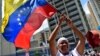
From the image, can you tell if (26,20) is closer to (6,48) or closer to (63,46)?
(63,46)

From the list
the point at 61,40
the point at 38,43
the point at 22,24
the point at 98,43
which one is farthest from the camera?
the point at 38,43

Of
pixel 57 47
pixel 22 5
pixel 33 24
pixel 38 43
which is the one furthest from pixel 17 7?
pixel 38 43

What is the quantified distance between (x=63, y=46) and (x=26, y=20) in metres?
1.47

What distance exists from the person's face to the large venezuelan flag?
1.02 meters

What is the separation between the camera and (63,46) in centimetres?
289

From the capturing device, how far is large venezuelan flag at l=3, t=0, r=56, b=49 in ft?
13.1

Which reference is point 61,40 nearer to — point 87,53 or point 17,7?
point 87,53

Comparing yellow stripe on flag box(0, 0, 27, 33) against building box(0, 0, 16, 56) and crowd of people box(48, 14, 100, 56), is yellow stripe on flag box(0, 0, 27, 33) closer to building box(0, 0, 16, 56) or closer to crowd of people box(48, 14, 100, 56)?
crowd of people box(48, 14, 100, 56)

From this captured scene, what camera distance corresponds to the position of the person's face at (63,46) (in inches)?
113

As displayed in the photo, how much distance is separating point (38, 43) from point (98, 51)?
49.0 meters

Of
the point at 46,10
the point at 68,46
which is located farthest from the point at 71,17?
→ the point at 68,46

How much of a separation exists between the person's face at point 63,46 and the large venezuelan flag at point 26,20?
102 cm

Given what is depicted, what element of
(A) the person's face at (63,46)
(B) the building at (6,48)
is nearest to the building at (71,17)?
(B) the building at (6,48)

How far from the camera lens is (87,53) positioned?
9.67 feet
